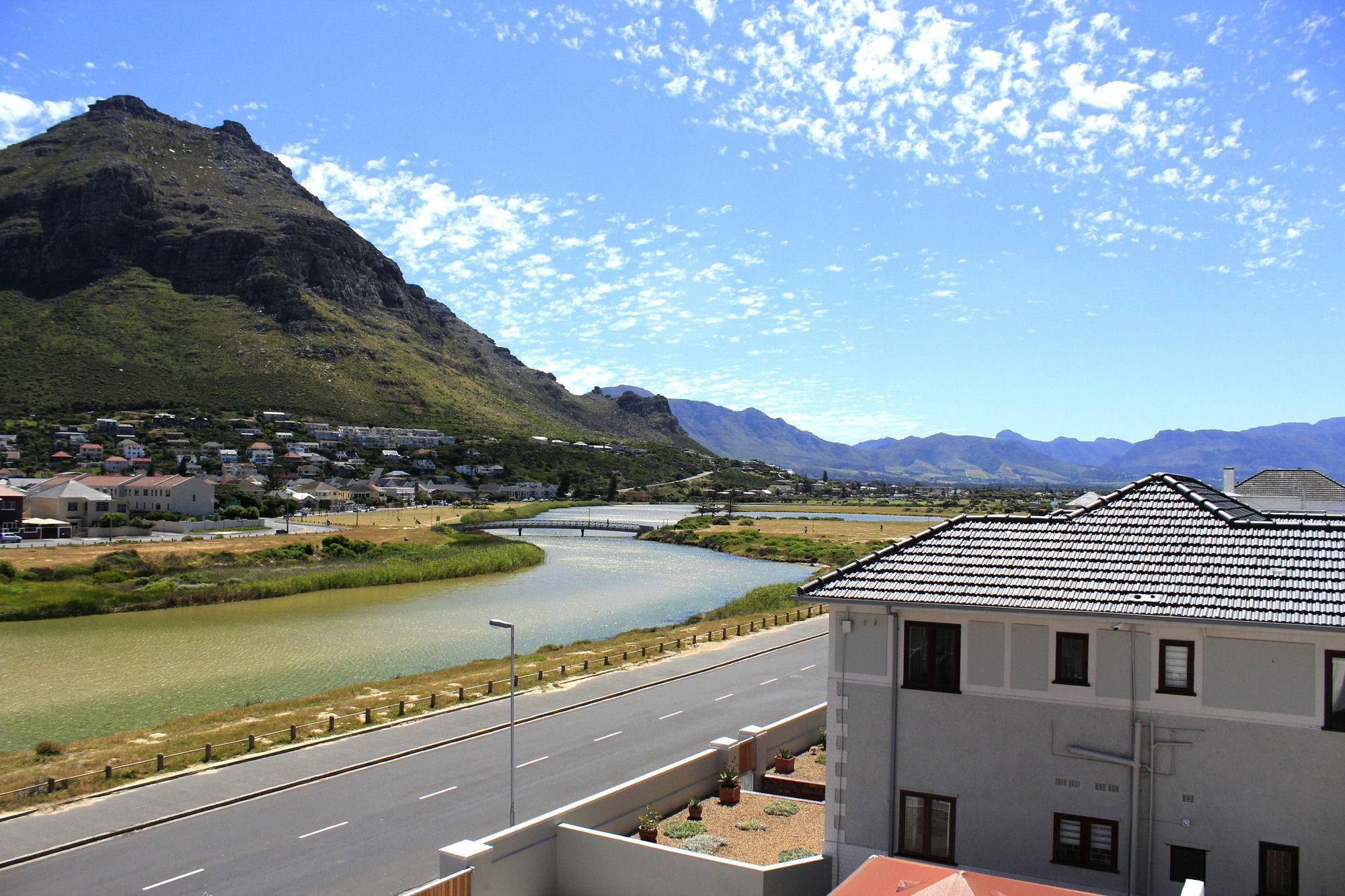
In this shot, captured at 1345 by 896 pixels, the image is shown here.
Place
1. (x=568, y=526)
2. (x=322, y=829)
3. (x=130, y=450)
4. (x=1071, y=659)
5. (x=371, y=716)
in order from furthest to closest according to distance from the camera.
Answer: (x=130, y=450)
(x=568, y=526)
(x=371, y=716)
(x=322, y=829)
(x=1071, y=659)

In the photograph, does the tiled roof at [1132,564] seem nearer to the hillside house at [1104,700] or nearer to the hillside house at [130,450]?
the hillside house at [1104,700]

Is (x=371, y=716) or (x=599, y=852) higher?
(x=599, y=852)

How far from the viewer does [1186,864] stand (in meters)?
10.2

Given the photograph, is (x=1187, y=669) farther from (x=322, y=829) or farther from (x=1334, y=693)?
(x=322, y=829)

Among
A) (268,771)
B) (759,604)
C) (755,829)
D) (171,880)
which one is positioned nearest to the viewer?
(171,880)

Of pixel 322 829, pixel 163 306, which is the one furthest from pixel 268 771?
pixel 163 306

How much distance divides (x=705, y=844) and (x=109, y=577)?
5332cm

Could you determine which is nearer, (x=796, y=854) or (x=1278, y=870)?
(x=1278, y=870)

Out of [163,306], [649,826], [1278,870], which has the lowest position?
[649,826]

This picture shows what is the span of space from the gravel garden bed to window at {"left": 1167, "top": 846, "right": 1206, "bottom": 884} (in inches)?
220

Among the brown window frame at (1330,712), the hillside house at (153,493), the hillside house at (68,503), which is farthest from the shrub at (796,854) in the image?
the hillside house at (153,493)

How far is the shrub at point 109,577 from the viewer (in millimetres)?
51438

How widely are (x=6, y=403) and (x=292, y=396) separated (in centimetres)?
4178

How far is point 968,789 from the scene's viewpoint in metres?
11.4
